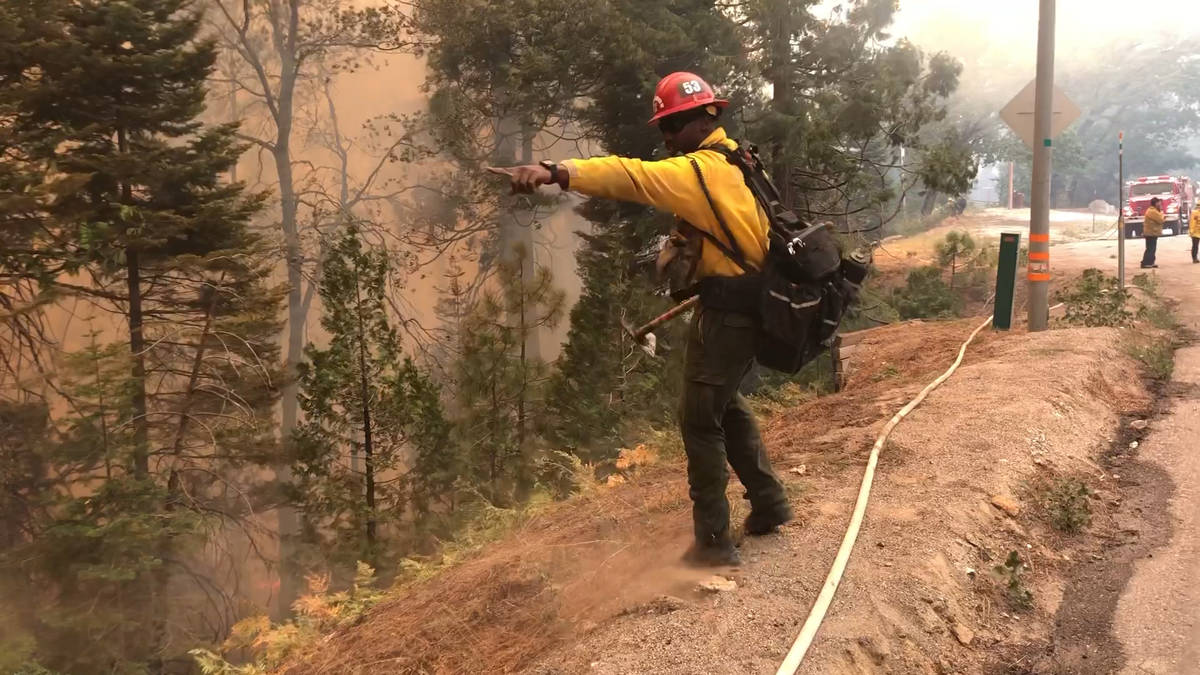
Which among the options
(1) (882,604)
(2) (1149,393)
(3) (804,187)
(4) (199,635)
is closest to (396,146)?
(3) (804,187)

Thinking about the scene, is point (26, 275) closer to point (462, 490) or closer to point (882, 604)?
point (462, 490)

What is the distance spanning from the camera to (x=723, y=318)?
336 centimetres

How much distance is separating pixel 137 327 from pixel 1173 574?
1282 cm

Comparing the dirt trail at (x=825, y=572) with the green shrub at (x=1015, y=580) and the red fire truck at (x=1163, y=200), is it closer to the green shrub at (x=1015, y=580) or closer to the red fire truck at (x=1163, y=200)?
the green shrub at (x=1015, y=580)

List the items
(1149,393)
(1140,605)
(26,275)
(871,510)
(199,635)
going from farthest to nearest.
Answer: (199,635)
(26,275)
(1149,393)
(871,510)
(1140,605)

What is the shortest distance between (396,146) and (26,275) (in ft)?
38.4

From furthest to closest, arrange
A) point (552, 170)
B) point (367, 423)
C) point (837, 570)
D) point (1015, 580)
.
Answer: point (367, 423), point (1015, 580), point (837, 570), point (552, 170)

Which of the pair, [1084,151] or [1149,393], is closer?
[1149,393]

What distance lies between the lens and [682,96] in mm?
3303

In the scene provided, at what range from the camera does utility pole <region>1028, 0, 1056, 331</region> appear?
361 inches

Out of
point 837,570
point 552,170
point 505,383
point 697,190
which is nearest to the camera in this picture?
point 552,170

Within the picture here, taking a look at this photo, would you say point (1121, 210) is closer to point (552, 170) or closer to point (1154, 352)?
point (1154, 352)

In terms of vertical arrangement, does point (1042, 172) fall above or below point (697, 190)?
above

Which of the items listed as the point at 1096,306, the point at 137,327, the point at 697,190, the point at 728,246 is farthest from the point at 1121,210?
A: the point at 137,327
